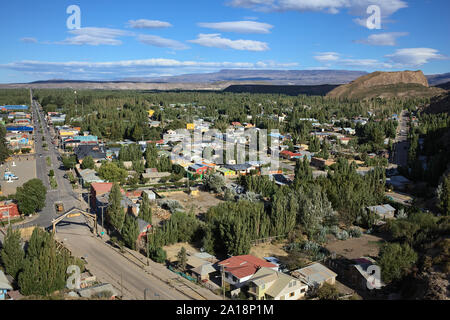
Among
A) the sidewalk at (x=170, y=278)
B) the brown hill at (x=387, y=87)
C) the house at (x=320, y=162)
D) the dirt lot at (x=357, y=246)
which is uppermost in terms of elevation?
the brown hill at (x=387, y=87)

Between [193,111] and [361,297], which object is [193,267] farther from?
[193,111]

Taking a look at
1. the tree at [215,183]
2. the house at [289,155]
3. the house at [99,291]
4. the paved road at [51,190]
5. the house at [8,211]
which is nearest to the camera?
the house at [99,291]

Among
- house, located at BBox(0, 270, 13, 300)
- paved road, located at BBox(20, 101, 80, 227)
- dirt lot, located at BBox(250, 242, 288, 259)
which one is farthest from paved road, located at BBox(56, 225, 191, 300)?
dirt lot, located at BBox(250, 242, 288, 259)

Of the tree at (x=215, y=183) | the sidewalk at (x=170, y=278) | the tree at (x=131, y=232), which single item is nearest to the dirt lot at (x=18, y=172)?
the tree at (x=131, y=232)

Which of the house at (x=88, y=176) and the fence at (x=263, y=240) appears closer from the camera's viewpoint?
the fence at (x=263, y=240)

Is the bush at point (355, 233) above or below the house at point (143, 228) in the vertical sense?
below

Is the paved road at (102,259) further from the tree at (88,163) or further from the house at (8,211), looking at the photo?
the tree at (88,163)

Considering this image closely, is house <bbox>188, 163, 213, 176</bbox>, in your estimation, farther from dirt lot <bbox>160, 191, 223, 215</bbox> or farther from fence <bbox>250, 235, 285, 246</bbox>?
fence <bbox>250, 235, 285, 246</bbox>
